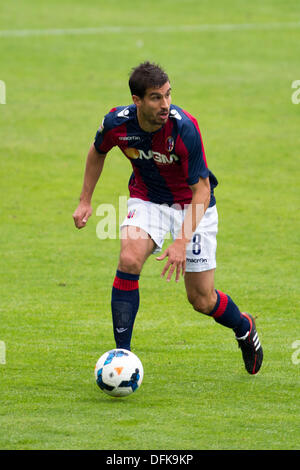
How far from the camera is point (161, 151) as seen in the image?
691cm

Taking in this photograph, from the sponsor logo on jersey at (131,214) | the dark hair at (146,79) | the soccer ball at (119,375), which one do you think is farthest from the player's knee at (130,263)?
the dark hair at (146,79)

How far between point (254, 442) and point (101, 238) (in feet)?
23.2

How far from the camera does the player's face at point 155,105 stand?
663cm

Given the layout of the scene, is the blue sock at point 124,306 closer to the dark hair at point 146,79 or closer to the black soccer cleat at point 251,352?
the black soccer cleat at point 251,352

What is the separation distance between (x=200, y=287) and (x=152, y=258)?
4.24m

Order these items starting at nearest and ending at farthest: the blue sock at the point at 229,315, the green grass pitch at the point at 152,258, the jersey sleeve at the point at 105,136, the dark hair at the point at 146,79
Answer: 1. the green grass pitch at the point at 152,258
2. the dark hair at the point at 146,79
3. the jersey sleeve at the point at 105,136
4. the blue sock at the point at 229,315

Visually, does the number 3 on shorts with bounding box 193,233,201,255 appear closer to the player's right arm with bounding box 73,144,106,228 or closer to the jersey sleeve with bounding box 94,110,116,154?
the player's right arm with bounding box 73,144,106,228

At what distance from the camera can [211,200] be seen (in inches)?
296

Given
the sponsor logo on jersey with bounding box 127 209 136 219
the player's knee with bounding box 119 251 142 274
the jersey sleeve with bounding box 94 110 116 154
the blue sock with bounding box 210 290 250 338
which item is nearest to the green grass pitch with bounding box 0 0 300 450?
the blue sock with bounding box 210 290 250 338

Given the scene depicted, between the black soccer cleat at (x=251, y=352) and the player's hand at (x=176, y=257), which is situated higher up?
the player's hand at (x=176, y=257)

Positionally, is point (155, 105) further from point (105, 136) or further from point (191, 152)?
point (105, 136)

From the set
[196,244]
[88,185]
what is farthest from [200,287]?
[88,185]

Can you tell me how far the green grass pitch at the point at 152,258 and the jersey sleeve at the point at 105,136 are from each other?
174 centimetres

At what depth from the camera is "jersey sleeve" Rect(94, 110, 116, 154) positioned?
23.2ft
